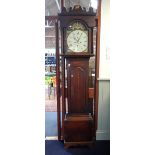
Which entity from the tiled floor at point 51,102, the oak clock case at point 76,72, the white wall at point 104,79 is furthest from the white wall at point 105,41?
the tiled floor at point 51,102

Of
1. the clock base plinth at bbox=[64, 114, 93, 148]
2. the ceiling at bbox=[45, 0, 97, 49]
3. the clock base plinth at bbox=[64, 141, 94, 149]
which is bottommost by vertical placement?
the clock base plinth at bbox=[64, 141, 94, 149]

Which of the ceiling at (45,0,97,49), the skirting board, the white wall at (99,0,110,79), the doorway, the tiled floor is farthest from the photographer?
the tiled floor

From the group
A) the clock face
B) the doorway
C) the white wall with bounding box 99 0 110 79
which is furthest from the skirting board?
the clock face

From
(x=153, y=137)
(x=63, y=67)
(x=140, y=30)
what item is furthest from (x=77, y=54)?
(x=153, y=137)

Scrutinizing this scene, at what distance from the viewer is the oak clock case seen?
91.5 inches

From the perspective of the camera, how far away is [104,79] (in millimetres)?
2682

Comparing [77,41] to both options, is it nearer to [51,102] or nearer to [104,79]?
[104,79]

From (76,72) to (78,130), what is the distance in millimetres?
700

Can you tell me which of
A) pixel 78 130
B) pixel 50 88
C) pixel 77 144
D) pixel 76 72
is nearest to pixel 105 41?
pixel 76 72

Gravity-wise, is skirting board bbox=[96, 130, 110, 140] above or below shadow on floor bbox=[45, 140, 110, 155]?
above

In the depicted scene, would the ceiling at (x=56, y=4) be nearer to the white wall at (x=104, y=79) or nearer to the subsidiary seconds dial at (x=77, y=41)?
the white wall at (x=104, y=79)

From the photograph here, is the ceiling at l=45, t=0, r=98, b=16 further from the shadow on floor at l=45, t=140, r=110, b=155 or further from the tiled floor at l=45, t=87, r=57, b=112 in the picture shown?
the shadow on floor at l=45, t=140, r=110, b=155
